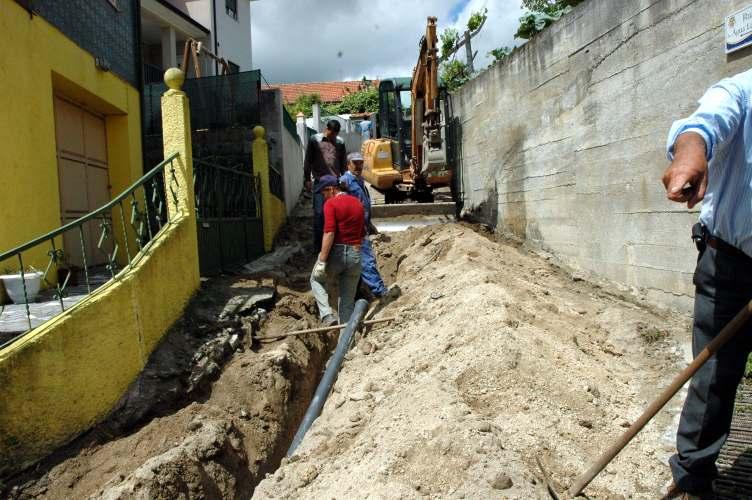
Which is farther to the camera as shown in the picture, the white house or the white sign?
the white house

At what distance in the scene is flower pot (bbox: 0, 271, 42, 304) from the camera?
185 inches

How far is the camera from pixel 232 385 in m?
4.77

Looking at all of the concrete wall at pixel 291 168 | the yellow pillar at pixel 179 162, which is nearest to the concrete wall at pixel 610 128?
the yellow pillar at pixel 179 162

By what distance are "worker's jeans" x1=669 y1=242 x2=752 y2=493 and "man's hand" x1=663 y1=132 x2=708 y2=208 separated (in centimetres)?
43

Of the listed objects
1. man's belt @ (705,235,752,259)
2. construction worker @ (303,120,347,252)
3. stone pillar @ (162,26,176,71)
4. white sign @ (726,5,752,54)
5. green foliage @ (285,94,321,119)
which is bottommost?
man's belt @ (705,235,752,259)

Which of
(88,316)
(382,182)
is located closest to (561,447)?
(88,316)

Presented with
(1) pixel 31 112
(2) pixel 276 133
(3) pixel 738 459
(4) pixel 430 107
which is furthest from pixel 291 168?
(3) pixel 738 459

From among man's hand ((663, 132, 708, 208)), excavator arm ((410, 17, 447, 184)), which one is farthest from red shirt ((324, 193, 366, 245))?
excavator arm ((410, 17, 447, 184))

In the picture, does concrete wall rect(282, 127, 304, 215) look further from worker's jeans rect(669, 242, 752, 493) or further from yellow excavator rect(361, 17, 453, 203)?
worker's jeans rect(669, 242, 752, 493)

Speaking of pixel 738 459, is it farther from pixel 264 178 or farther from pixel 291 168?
pixel 291 168

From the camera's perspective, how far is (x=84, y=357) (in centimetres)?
409

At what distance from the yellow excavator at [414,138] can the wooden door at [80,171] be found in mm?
5553

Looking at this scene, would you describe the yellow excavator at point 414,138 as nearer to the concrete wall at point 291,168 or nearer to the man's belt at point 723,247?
the concrete wall at point 291,168

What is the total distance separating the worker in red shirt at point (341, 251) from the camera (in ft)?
19.7
